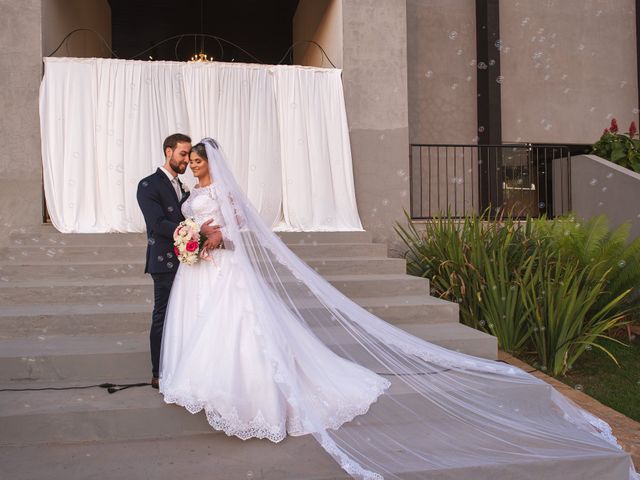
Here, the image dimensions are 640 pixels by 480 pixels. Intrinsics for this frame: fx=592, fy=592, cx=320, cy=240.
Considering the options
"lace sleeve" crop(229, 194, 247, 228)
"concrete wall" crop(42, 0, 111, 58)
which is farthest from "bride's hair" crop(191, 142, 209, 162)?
"concrete wall" crop(42, 0, 111, 58)

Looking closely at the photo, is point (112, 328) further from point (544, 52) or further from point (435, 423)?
point (544, 52)

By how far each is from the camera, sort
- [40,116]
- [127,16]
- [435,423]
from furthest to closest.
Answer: [127,16] → [40,116] → [435,423]

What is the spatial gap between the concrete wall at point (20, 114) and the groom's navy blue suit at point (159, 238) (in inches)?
154

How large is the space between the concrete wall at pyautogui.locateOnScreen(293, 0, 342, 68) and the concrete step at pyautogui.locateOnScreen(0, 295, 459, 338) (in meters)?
3.97

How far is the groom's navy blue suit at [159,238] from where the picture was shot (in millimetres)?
3895

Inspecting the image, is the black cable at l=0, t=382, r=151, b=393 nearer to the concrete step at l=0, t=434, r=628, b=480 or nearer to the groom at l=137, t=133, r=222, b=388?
the groom at l=137, t=133, r=222, b=388

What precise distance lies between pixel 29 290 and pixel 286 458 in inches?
133

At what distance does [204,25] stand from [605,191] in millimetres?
9524

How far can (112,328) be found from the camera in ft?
16.4

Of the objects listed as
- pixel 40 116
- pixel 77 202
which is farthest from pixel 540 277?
pixel 40 116

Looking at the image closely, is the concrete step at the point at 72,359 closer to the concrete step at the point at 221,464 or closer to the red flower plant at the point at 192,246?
the concrete step at the point at 221,464

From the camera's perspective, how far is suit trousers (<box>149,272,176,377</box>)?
155 inches

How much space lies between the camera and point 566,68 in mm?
11141

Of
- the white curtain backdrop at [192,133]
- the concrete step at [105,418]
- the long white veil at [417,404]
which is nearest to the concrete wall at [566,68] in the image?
the white curtain backdrop at [192,133]
